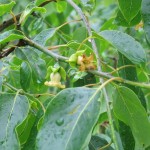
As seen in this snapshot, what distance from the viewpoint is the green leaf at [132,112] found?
910mm

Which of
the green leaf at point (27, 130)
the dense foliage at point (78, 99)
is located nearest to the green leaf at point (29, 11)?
the dense foliage at point (78, 99)

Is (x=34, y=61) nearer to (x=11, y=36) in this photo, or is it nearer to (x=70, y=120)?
(x=11, y=36)

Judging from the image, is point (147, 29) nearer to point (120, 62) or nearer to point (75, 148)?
point (120, 62)

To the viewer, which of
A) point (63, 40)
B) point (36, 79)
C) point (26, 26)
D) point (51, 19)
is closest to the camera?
point (36, 79)

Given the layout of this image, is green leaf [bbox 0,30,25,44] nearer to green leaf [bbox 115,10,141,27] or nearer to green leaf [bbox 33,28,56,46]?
green leaf [bbox 33,28,56,46]

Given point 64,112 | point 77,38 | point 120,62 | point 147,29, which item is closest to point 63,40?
point 77,38

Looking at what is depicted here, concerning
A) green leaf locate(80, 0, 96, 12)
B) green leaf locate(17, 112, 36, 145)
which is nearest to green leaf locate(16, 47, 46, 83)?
green leaf locate(17, 112, 36, 145)

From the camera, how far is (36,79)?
45.0 inches

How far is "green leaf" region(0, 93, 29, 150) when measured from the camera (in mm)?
894

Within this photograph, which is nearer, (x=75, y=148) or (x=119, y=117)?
(x=75, y=148)

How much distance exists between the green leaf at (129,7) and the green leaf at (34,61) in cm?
23

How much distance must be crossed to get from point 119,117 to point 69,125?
Answer: 22 cm

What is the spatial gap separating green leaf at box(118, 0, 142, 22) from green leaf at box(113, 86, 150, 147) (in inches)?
9.9

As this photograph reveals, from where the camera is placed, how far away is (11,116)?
0.94 metres
